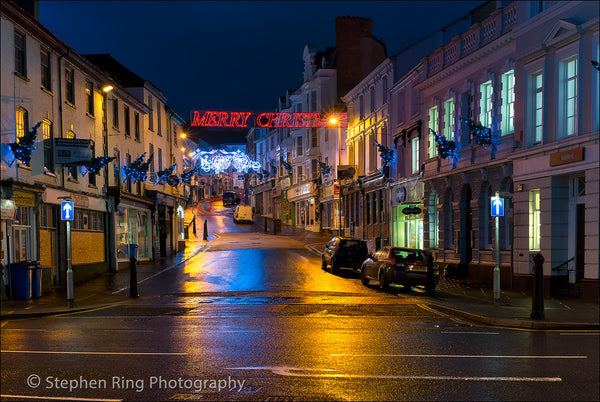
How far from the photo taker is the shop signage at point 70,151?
24281mm

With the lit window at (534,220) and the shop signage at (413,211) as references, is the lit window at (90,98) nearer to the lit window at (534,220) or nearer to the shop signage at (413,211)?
the shop signage at (413,211)

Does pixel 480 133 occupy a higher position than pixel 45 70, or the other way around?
pixel 45 70

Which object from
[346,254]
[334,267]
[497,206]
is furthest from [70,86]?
[497,206]

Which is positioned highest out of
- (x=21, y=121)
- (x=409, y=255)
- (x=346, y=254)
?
(x=21, y=121)

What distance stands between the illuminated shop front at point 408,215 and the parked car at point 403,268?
8.94m

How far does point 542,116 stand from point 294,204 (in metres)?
57.2

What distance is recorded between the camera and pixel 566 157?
20109 millimetres

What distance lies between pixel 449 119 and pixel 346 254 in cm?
787

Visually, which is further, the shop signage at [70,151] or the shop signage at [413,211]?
the shop signage at [413,211]

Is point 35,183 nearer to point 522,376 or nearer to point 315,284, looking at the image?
point 315,284

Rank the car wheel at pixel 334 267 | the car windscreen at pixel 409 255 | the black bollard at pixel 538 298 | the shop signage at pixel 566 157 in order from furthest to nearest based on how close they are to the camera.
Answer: the car wheel at pixel 334 267 → the car windscreen at pixel 409 255 → the shop signage at pixel 566 157 → the black bollard at pixel 538 298

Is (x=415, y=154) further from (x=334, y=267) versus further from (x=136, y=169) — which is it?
(x=136, y=169)

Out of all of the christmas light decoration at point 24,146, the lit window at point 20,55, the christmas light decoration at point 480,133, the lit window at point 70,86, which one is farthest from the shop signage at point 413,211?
the lit window at point 20,55

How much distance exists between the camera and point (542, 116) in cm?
2194
